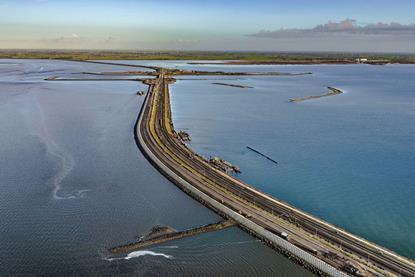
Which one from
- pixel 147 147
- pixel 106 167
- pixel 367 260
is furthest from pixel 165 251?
pixel 147 147

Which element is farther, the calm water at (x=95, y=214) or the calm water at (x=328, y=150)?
the calm water at (x=328, y=150)

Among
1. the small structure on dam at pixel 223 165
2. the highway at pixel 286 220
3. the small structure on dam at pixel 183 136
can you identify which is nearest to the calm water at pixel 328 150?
the small structure on dam at pixel 223 165

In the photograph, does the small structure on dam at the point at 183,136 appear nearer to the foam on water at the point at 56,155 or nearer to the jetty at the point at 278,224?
the jetty at the point at 278,224

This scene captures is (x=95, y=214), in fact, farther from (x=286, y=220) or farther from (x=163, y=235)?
(x=286, y=220)

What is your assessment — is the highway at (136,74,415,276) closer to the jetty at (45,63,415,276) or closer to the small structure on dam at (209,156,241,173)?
the jetty at (45,63,415,276)

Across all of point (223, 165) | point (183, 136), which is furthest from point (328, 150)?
point (183, 136)
